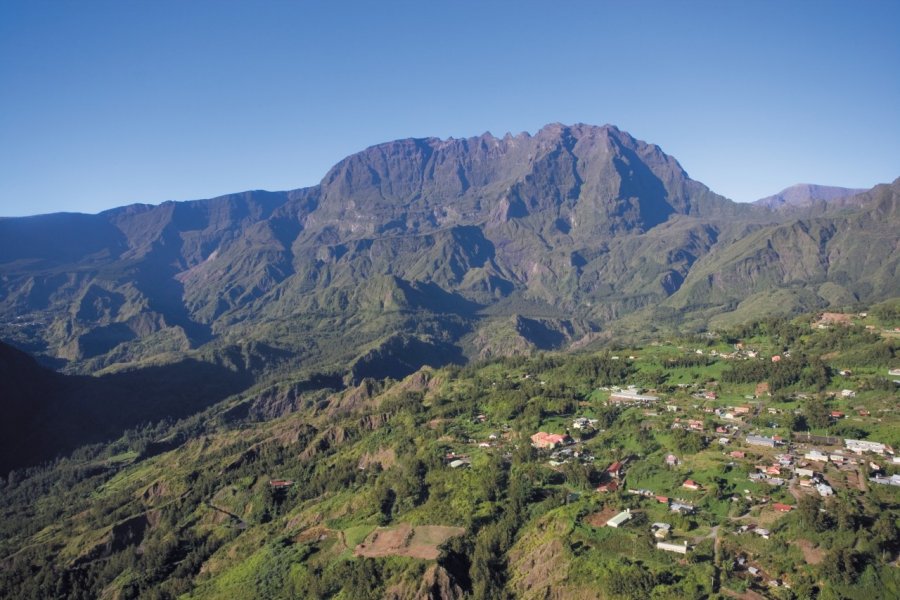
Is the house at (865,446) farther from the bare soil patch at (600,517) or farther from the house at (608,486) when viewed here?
the bare soil patch at (600,517)

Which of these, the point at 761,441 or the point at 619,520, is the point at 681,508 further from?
the point at 761,441

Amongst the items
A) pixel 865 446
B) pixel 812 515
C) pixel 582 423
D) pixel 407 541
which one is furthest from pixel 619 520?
pixel 865 446

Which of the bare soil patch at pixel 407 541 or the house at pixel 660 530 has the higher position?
the house at pixel 660 530

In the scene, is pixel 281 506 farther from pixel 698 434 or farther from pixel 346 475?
pixel 698 434

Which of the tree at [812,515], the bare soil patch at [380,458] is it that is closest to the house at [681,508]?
the tree at [812,515]

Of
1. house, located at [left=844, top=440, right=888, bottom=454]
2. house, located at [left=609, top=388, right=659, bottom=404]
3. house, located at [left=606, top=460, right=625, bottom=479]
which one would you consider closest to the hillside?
house, located at [left=609, top=388, right=659, bottom=404]
